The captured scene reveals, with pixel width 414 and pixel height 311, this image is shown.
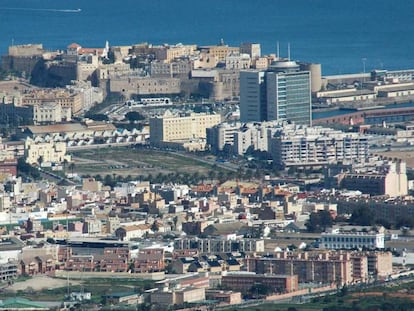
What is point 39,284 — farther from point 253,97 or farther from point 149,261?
point 253,97

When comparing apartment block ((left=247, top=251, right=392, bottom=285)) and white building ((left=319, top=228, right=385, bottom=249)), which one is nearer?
apartment block ((left=247, top=251, right=392, bottom=285))

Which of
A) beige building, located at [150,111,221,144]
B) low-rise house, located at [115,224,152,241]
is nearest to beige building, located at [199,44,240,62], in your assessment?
beige building, located at [150,111,221,144]

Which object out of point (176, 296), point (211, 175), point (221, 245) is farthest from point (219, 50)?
point (176, 296)

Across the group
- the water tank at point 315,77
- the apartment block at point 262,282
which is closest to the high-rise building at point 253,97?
the water tank at point 315,77

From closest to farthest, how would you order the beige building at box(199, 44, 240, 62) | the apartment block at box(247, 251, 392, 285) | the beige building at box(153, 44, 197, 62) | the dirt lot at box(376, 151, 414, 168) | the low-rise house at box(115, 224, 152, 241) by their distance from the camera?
the apartment block at box(247, 251, 392, 285), the low-rise house at box(115, 224, 152, 241), the dirt lot at box(376, 151, 414, 168), the beige building at box(153, 44, 197, 62), the beige building at box(199, 44, 240, 62)

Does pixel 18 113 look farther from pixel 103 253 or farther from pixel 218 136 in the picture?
pixel 103 253

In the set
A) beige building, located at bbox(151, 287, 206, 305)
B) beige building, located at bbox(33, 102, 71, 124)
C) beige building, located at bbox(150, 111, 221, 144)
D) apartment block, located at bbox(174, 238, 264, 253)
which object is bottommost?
beige building, located at bbox(151, 287, 206, 305)

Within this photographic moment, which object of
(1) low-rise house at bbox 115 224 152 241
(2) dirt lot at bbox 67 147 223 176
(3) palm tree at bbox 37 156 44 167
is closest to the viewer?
(1) low-rise house at bbox 115 224 152 241

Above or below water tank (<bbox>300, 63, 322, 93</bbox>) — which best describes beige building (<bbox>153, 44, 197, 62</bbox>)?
above

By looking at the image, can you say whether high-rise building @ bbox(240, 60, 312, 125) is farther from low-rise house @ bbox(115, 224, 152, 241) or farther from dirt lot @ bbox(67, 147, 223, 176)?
low-rise house @ bbox(115, 224, 152, 241)
